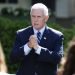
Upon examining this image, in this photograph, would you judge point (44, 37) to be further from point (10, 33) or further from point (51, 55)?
point (10, 33)

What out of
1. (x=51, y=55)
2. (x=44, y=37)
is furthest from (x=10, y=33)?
(x=51, y=55)

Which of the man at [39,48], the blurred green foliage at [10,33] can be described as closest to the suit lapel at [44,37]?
the man at [39,48]

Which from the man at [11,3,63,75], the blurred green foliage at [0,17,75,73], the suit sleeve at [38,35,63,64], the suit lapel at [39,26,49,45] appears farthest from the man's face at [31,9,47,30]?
the blurred green foliage at [0,17,75,73]

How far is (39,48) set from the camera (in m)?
4.87

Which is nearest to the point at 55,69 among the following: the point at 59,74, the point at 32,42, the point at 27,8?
the point at 32,42

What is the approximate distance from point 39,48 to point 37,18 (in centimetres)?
29

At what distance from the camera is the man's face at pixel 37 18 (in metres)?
4.90

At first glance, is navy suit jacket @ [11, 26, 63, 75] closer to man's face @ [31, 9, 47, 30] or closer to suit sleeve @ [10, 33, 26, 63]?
suit sleeve @ [10, 33, 26, 63]

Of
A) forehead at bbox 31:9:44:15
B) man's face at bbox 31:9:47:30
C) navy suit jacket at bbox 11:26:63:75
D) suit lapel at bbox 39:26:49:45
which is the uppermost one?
forehead at bbox 31:9:44:15

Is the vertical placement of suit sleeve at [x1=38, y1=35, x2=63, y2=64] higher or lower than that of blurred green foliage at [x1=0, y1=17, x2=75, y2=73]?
higher

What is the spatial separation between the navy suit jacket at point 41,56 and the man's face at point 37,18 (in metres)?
0.12

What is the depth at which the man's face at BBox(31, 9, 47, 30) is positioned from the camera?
490cm

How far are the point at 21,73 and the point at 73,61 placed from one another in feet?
4.52

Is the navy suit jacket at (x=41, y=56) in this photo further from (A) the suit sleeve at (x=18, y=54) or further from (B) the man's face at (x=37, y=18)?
(B) the man's face at (x=37, y=18)
